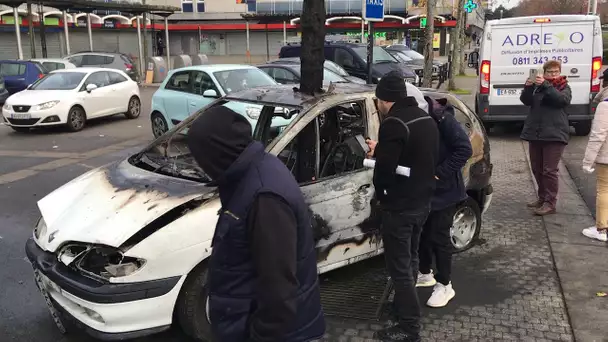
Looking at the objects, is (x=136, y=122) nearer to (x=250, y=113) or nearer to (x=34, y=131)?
(x=34, y=131)

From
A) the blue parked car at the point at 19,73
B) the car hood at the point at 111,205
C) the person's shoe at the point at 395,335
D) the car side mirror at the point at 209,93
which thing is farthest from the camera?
the blue parked car at the point at 19,73

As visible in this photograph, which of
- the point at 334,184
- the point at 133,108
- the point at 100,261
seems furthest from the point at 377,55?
the point at 100,261

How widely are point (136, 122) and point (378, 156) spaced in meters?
12.2

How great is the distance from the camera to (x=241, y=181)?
190cm

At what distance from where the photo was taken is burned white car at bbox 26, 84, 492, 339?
3.21 meters

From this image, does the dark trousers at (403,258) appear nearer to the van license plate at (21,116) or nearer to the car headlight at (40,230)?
the car headlight at (40,230)

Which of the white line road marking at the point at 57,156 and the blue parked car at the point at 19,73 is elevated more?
the blue parked car at the point at 19,73

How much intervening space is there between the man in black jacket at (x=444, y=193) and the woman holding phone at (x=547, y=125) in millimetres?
2531

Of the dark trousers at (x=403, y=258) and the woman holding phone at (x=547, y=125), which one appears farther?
the woman holding phone at (x=547, y=125)

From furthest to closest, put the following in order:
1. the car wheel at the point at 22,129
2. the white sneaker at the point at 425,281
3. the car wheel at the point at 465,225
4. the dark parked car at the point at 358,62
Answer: the dark parked car at the point at 358,62 < the car wheel at the point at 22,129 < the car wheel at the point at 465,225 < the white sneaker at the point at 425,281

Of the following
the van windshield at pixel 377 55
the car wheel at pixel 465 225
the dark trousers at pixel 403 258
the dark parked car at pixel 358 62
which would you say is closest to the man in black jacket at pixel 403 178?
the dark trousers at pixel 403 258

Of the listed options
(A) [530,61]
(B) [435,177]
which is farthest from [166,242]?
(A) [530,61]

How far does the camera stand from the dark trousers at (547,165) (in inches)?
238

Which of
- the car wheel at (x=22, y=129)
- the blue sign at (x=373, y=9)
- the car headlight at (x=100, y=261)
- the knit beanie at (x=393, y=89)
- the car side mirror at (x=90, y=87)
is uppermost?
the blue sign at (x=373, y=9)
